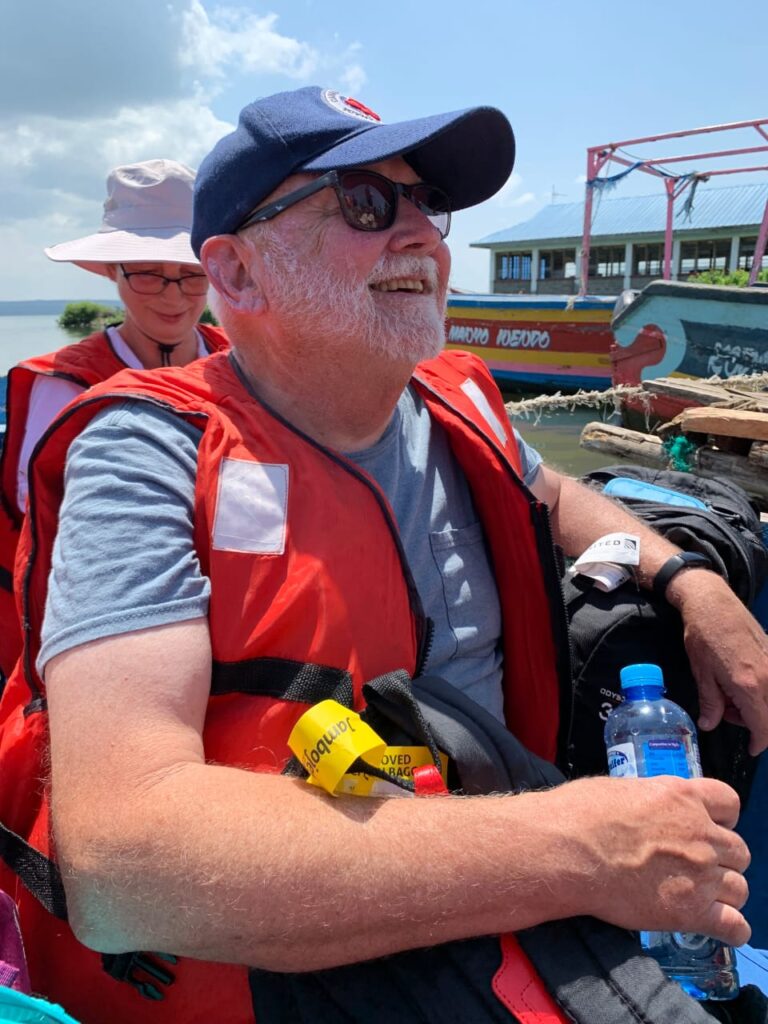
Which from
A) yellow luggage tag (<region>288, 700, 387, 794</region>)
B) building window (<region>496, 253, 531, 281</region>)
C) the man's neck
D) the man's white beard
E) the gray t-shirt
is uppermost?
building window (<region>496, 253, 531, 281</region>)

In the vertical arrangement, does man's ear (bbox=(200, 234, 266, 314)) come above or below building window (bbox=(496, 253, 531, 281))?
below

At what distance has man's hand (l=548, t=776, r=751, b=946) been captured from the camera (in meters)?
1.12

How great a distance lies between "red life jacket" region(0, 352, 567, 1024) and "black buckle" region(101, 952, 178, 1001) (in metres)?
0.02

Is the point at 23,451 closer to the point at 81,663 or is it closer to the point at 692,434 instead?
the point at 81,663

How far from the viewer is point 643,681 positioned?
155 cm

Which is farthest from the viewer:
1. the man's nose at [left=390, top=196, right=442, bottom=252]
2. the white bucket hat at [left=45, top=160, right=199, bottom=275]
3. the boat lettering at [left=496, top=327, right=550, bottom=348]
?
the boat lettering at [left=496, top=327, right=550, bottom=348]

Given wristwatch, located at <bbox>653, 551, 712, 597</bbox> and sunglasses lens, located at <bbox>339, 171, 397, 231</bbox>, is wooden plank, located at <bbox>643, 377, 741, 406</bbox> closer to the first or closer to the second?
wristwatch, located at <bbox>653, 551, 712, 597</bbox>

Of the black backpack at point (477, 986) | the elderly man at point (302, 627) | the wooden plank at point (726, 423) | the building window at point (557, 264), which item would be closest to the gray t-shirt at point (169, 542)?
the elderly man at point (302, 627)

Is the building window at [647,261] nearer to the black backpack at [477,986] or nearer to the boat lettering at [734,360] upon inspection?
the boat lettering at [734,360]

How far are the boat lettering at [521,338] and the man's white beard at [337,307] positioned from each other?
46.5 feet

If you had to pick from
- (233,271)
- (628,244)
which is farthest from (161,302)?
(628,244)

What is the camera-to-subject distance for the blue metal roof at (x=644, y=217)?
2781cm

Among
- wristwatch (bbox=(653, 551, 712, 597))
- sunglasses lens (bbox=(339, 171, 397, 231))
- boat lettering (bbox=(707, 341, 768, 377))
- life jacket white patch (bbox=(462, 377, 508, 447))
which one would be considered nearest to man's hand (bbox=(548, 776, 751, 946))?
wristwatch (bbox=(653, 551, 712, 597))

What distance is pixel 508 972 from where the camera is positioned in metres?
1.07
